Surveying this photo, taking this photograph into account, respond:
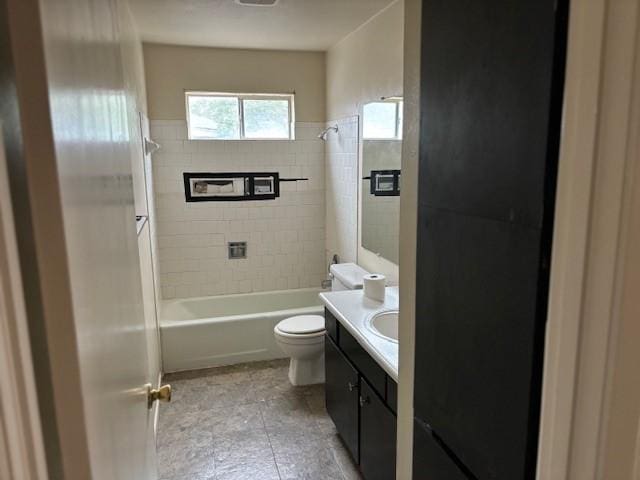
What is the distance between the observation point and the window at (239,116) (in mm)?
4227

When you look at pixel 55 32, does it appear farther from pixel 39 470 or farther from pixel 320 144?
pixel 320 144

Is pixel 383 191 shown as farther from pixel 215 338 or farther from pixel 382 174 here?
pixel 215 338

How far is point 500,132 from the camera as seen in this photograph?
3.00 feet

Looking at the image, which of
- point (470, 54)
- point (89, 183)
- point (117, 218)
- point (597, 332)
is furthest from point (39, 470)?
point (470, 54)

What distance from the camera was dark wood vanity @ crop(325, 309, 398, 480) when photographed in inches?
78.2

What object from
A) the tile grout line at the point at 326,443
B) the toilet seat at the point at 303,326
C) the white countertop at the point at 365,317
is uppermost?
the white countertop at the point at 365,317

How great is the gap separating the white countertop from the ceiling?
1.78 metres

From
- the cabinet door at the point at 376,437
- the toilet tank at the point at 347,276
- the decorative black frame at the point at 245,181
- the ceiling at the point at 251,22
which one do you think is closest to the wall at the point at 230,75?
the ceiling at the point at 251,22

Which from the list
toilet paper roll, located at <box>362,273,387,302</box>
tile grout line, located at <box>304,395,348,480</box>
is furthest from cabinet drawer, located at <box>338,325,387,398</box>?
tile grout line, located at <box>304,395,348,480</box>

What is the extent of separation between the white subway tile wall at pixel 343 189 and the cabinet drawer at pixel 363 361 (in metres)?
1.42

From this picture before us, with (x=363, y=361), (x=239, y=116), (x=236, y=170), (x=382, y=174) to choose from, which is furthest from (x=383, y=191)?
(x=239, y=116)

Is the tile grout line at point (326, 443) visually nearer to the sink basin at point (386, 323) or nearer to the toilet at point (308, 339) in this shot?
the toilet at point (308, 339)

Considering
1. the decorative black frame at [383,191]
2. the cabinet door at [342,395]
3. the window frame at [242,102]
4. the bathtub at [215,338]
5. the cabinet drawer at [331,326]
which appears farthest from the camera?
the window frame at [242,102]

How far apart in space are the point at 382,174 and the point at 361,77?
79 cm
